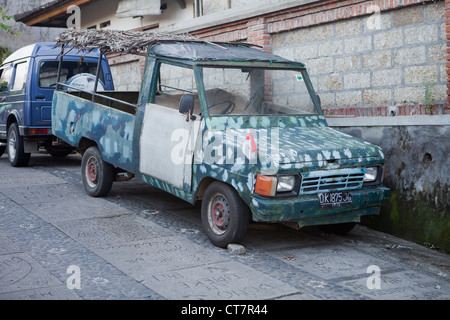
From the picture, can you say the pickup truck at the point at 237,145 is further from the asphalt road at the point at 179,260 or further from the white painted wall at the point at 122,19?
the white painted wall at the point at 122,19

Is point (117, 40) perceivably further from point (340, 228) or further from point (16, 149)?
point (16, 149)

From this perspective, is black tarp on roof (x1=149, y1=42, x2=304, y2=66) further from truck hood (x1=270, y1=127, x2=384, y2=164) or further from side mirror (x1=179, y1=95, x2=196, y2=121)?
truck hood (x1=270, y1=127, x2=384, y2=164)

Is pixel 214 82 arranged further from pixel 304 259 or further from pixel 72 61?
pixel 72 61

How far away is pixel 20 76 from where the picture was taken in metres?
11.1

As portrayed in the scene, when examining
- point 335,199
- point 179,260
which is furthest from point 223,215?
point 335,199

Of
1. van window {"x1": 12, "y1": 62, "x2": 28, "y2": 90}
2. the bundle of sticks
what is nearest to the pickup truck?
the bundle of sticks

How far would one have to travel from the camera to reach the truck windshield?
627 centimetres

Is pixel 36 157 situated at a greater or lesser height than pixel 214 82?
lesser

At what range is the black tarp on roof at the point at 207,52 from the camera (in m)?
6.45

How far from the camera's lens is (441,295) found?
470 centimetres

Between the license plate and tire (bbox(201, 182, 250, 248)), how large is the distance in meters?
0.76

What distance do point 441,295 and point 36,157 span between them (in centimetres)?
1054

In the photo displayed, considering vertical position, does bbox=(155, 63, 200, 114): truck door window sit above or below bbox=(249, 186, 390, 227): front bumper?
above
